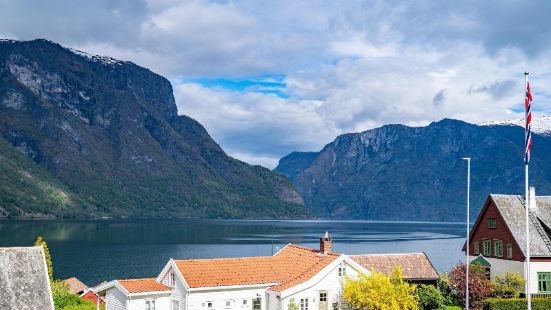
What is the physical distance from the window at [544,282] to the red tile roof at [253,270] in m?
Result: 18.3

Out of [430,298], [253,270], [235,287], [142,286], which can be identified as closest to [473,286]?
[430,298]

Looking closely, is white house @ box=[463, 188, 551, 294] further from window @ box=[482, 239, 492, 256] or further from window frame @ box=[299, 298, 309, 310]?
window frame @ box=[299, 298, 309, 310]

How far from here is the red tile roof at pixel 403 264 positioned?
177 feet

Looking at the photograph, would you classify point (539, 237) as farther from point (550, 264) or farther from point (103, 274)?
point (103, 274)

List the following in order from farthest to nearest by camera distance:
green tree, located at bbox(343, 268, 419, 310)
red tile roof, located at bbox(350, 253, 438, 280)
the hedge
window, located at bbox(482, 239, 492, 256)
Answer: window, located at bbox(482, 239, 492, 256) → red tile roof, located at bbox(350, 253, 438, 280) → the hedge → green tree, located at bbox(343, 268, 419, 310)

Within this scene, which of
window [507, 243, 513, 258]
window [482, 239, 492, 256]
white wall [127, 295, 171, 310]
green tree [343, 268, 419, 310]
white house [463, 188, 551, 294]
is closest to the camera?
green tree [343, 268, 419, 310]

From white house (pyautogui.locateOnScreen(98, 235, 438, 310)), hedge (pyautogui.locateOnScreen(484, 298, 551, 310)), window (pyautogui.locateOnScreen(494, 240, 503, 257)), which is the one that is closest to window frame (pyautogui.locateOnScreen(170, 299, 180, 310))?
white house (pyautogui.locateOnScreen(98, 235, 438, 310))

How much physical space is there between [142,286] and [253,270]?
8.83 meters

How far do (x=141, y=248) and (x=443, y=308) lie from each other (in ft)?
436

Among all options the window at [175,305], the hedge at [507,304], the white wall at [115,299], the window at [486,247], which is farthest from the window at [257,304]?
the window at [486,247]

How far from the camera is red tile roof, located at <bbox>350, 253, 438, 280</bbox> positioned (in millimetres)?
54031

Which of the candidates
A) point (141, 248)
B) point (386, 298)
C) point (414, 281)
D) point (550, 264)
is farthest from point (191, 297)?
point (141, 248)

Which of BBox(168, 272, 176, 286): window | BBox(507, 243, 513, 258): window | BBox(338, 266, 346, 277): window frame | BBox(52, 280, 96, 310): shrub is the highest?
BBox(507, 243, 513, 258): window

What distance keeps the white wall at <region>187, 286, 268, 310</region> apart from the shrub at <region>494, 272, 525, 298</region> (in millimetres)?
20127
